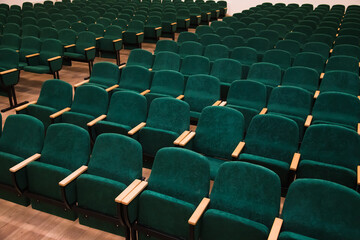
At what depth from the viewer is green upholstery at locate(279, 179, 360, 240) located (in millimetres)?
1532

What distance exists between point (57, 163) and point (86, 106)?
0.90m

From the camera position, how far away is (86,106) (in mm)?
2990

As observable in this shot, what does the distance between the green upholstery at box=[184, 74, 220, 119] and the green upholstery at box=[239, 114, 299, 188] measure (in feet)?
2.71

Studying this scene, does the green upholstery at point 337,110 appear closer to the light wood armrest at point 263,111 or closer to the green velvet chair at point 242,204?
the light wood armrest at point 263,111

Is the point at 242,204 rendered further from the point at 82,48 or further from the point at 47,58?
the point at 82,48

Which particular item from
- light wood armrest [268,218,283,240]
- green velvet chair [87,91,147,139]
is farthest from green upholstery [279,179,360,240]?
green velvet chair [87,91,147,139]

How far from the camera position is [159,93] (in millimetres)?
3375

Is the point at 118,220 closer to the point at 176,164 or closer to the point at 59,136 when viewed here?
the point at 176,164

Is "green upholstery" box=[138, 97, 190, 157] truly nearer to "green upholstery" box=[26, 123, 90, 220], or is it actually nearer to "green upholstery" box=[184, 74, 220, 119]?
"green upholstery" box=[184, 74, 220, 119]

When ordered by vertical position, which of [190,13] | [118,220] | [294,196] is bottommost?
[118,220]

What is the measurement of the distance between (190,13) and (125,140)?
21.3ft

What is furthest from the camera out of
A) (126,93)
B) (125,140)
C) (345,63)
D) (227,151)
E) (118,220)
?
(345,63)

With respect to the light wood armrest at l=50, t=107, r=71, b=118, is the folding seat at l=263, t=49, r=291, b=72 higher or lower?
higher

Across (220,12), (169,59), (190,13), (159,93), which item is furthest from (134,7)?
(159,93)
